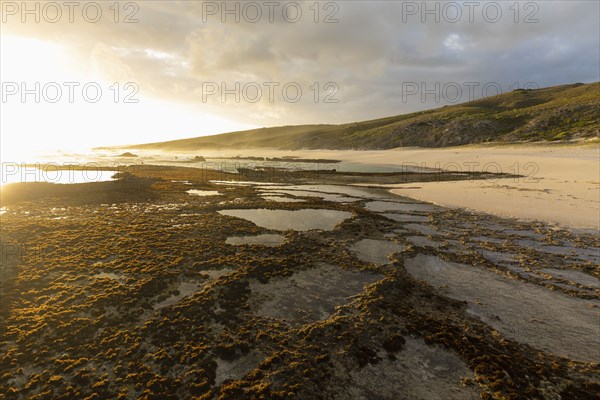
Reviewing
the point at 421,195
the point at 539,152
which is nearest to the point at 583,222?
the point at 421,195

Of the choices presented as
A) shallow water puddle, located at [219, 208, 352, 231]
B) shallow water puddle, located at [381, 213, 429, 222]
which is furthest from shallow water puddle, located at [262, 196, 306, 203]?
shallow water puddle, located at [381, 213, 429, 222]

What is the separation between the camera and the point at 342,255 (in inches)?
616

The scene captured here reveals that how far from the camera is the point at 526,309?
10758 millimetres

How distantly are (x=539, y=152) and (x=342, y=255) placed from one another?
7432 centimetres

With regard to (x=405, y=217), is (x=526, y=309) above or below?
below

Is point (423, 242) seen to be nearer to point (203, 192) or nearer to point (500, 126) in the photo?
point (203, 192)

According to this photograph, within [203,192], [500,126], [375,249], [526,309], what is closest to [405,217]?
[375,249]

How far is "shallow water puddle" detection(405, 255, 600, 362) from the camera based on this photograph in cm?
907

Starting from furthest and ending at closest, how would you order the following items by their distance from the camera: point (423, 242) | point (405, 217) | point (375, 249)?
point (405, 217) → point (423, 242) → point (375, 249)

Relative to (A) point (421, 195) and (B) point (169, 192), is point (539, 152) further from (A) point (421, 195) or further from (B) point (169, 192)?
(B) point (169, 192)

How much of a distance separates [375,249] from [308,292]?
6197 millimetres

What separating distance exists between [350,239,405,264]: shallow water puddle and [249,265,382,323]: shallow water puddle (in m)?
1.87

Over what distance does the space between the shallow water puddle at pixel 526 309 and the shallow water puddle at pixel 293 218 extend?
26.9 feet

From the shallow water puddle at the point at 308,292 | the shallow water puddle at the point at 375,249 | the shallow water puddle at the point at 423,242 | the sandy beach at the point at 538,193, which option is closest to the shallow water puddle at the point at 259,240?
the shallow water puddle at the point at 308,292
